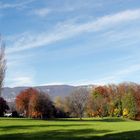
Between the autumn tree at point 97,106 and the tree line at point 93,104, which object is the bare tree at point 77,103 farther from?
the autumn tree at point 97,106

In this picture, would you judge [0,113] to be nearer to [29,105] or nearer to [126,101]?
[29,105]

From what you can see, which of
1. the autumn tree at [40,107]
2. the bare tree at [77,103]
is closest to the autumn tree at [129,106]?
the bare tree at [77,103]

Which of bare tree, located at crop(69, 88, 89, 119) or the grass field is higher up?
bare tree, located at crop(69, 88, 89, 119)

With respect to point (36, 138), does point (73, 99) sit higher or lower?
Answer: higher

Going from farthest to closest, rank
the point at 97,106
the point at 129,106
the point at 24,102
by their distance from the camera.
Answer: the point at 97,106 → the point at 129,106 → the point at 24,102

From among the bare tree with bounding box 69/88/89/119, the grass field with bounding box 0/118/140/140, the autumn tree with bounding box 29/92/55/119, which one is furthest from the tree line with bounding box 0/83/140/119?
the grass field with bounding box 0/118/140/140

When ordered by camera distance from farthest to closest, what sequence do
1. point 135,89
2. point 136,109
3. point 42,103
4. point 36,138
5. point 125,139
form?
1. point 135,89
2. point 136,109
3. point 42,103
4. point 36,138
5. point 125,139

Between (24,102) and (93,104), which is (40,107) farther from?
(93,104)

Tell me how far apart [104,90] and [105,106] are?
20.1 m

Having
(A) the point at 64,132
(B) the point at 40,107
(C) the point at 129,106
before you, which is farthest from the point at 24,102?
(A) the point at 64,132

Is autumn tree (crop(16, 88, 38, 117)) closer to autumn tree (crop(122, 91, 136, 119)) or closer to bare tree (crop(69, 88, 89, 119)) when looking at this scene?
bare tree (crop(69, 88, 89, 119))

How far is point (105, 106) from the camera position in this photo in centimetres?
15275

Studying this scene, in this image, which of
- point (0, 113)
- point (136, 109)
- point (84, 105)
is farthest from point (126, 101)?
point (0, 113)

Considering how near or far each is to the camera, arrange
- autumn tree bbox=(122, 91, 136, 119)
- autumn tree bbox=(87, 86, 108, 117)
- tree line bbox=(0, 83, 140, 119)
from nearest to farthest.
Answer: tree line bbox=(0, 83, 140, 119) → autumn tree bbox=(122, 91, 136, 119) → autumn tree bbox=(87, 86, 108, 117)
